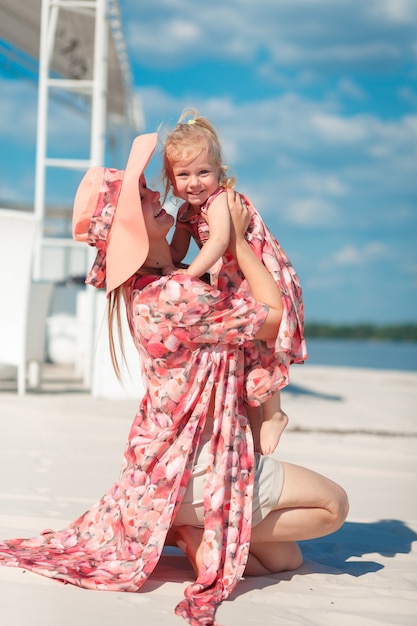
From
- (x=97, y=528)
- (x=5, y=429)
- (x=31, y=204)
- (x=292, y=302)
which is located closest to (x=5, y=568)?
(x=97, y=528)

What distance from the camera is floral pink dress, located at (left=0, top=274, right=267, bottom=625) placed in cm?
240

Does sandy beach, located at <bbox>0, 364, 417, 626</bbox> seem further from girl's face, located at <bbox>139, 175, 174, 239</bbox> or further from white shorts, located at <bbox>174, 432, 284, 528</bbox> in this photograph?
girl's face, located at <bbox>139, 175, 174, 239</bbox>

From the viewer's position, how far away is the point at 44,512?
10.9 feet

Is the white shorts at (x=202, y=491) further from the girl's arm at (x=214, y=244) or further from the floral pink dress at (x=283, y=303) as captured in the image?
the girl's arm at (x=214, y=244)

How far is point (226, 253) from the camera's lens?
257 cm

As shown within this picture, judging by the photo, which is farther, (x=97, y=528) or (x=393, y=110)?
(x=393, y=110)

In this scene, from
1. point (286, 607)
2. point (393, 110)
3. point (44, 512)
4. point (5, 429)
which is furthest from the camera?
point (393, 110)

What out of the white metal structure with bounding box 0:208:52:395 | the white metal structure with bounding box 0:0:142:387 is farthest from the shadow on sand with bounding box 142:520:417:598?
the white metal structure with bounding box 0:0:142:387

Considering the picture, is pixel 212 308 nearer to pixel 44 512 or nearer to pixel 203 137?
pixel 203 137

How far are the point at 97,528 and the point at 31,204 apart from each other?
21725 millimetres

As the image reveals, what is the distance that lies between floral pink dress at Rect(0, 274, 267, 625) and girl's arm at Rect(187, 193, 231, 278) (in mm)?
41

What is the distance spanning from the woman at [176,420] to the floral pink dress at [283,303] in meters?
0.04

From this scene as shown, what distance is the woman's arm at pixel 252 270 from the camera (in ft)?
8.25

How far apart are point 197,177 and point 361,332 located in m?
48.1
